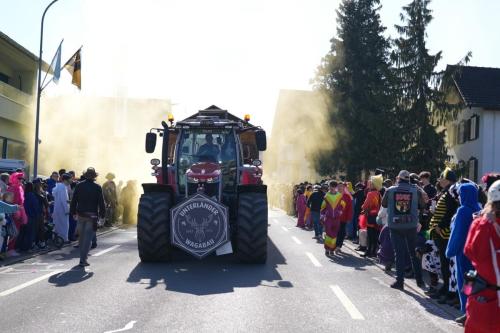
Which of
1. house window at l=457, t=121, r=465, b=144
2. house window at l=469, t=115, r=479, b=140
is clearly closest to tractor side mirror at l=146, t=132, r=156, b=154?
house window at l=469, t=115, r=479, b=140

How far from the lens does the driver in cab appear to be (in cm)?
1235

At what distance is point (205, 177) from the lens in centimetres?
1156

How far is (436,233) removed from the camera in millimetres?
8125

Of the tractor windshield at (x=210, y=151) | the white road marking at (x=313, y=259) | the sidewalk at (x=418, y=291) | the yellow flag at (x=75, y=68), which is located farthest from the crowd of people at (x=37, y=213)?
the yellow flag at (x=75, y=68)

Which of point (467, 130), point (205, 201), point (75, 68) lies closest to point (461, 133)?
point (467, 130)

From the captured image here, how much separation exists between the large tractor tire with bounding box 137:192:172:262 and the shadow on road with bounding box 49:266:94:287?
122 centimetres

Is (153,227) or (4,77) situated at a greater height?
(4,77)

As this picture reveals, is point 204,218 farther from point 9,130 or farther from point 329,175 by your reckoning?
point 329,175

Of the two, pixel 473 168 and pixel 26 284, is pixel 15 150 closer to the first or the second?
pixel 26 284

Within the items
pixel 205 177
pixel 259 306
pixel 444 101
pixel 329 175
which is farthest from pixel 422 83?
pixel 259 306

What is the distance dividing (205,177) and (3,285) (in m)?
4.41

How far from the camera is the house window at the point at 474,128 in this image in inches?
1233

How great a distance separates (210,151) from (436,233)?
5.75m

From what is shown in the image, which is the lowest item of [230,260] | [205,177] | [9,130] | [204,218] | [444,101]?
[230,260]
